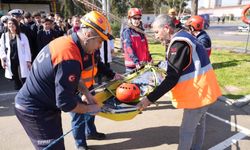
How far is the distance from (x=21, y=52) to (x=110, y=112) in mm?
3805

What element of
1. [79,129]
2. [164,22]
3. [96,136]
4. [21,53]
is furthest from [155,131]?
[21,53]

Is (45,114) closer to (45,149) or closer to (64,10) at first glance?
(45,149)

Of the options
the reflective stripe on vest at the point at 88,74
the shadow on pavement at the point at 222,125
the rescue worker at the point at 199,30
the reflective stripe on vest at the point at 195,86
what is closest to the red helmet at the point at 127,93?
the reflective stripe on vest at the point at 88,74

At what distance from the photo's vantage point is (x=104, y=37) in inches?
90.0

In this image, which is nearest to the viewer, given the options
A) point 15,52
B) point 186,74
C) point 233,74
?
point 186,74

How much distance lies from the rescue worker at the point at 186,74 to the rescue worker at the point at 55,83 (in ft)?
2.89

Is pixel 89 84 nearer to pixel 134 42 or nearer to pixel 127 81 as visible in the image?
pixel 127 81

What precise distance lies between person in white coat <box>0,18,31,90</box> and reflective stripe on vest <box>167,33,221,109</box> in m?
4.59

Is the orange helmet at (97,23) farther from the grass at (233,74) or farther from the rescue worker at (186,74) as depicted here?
the grass at (233,74)

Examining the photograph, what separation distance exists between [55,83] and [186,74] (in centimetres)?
154

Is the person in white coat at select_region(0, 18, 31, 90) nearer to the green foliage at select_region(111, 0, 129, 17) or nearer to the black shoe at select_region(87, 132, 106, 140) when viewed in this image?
the black shoe at select_region(87, 132, 106, 140)

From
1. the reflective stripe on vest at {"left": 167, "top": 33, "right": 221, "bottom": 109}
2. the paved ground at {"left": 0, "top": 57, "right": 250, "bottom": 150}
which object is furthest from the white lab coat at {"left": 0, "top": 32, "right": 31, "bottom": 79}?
the reflective stripe on vest at {"left": 167, "top": 33, "right": 221, "bottom": 109}

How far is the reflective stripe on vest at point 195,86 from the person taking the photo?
117 inches

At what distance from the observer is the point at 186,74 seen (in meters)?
3.00
